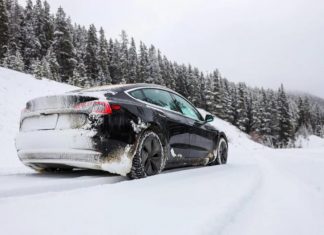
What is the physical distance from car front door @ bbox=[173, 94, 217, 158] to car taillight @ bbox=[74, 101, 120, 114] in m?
1.94

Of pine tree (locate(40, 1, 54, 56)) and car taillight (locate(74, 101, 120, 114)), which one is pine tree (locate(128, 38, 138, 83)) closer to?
pine tree (locate(40, 1, 54, 56))

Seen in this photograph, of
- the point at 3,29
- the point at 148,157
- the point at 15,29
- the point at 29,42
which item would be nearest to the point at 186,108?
the point at 148,157

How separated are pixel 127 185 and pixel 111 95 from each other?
123cm

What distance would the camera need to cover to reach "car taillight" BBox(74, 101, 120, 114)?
12.3 ft

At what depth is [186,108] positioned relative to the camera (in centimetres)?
585

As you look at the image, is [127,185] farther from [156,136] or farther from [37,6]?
[37,6]

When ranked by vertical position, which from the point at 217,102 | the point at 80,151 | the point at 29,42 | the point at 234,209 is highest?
the point at 29,42

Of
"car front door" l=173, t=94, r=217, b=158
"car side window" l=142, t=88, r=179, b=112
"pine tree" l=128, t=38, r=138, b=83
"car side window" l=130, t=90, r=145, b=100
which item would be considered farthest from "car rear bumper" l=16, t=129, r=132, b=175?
"pine tree" l=128, t=38, r=138, b=83

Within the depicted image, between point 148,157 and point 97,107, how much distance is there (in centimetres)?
88

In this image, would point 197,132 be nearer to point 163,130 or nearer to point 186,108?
point 186,108

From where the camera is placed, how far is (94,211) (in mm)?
2139

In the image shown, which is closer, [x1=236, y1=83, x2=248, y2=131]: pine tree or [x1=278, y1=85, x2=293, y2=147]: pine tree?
[x1=278, y1=85, x2=293, y2=147]: pine tree

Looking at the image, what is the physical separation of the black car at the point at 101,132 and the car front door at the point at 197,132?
802mm

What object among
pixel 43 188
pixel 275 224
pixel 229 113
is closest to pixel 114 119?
pixel 43 188
